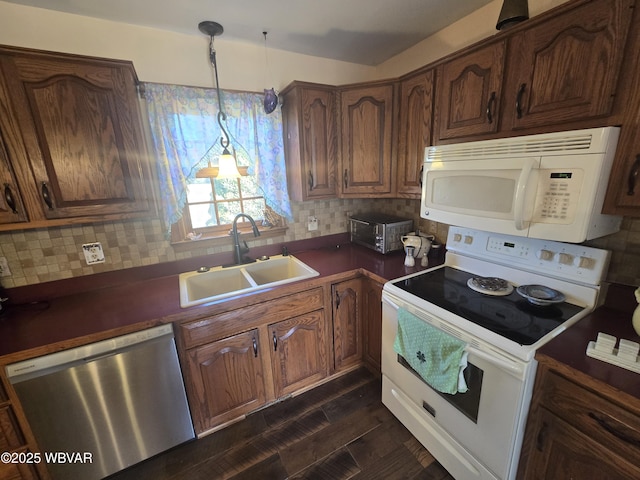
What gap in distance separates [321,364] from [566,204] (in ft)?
5.27

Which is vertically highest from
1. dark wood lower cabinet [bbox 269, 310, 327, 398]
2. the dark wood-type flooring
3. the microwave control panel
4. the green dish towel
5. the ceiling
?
the ceiling

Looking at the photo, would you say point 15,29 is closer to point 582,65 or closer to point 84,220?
point 84,220

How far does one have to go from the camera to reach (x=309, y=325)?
1.71m

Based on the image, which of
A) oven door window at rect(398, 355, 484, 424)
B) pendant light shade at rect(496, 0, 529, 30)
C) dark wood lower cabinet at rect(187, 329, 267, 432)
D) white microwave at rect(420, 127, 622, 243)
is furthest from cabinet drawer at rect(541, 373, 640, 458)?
pendant light shade at rect(496, 0, 529, 30)

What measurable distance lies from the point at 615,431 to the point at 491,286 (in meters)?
0.67

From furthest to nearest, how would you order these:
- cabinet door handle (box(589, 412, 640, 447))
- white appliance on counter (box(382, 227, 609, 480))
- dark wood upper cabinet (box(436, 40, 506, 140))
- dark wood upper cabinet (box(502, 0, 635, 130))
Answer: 1. dark wood upper cabinet (box(436, 40, 506, 140))
2. white appliance on counter (box(382, 227, 609, 480))
3. dark wood upper cabinet (box(502, 0, 635, 130))
4. cabinet door handle (box(589, 412, 640, 447))

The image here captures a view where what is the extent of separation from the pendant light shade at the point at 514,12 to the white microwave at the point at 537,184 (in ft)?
1.89

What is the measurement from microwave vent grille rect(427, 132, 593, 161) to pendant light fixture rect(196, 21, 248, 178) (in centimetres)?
119

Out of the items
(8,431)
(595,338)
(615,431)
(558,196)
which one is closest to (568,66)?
(558,196)

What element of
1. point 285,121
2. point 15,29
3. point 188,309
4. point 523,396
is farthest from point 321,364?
point 15,29

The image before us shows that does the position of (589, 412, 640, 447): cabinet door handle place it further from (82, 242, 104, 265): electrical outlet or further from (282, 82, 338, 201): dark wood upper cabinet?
(82, 242, 104, 265): electrical outlet

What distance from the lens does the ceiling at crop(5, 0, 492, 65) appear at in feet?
4.46

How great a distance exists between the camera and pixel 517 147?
1.13 m

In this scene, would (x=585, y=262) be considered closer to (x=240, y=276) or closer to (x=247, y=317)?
(x=247, y=317)
